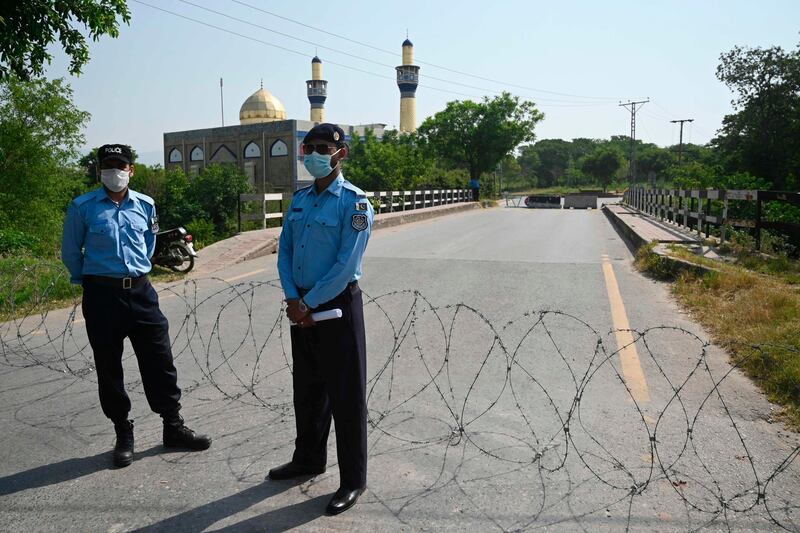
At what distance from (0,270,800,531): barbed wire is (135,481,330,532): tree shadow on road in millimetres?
335

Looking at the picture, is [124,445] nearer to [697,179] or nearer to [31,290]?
[31,290]

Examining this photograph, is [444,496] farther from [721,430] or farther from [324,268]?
[721,430]

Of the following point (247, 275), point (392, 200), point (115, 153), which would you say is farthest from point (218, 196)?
point (115, 153)

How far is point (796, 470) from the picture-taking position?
143 inches

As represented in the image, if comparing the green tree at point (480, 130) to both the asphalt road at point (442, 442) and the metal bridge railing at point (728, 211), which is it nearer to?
the metal bridge railing at point (728, 211)

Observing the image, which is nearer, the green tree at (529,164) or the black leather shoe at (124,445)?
the black leather shoe at (124,445)

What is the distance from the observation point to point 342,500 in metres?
3.24

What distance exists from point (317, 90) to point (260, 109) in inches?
976

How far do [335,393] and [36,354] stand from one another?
13.4 ft

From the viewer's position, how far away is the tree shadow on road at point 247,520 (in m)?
3.09

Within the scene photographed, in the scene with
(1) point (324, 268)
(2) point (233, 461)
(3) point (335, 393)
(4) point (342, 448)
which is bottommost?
(2) point (233, 461)

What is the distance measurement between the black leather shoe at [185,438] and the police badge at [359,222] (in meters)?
1.69

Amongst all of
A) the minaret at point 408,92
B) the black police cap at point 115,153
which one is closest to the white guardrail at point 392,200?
the black police cap at point 115,153

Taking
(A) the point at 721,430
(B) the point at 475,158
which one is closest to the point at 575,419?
(A) the point at 721,430
